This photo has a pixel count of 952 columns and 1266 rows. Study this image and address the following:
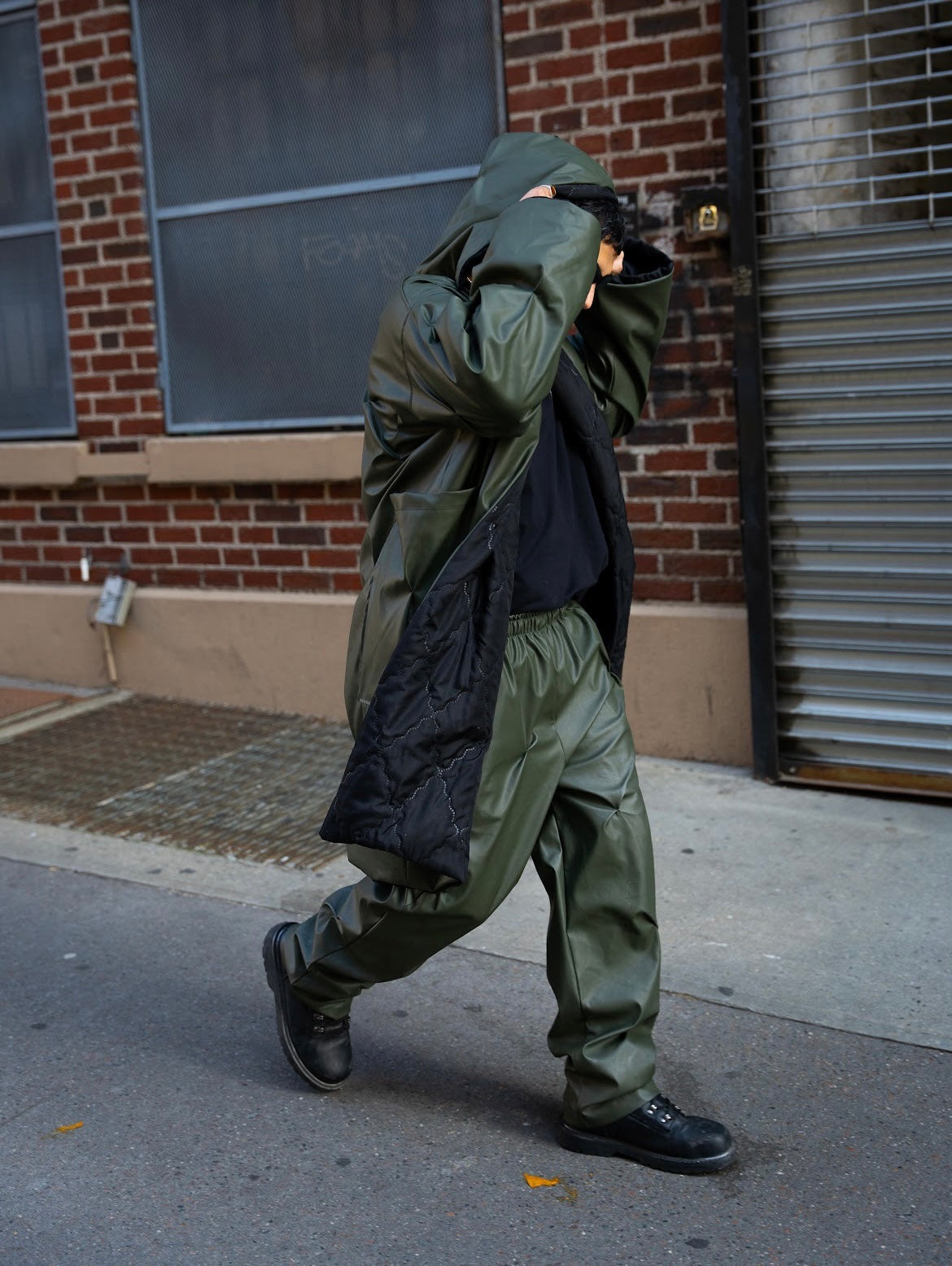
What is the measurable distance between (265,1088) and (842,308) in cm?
315

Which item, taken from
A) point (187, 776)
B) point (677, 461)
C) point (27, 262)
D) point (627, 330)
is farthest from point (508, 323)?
point (27, 262)

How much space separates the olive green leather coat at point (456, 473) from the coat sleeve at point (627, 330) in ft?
1.14

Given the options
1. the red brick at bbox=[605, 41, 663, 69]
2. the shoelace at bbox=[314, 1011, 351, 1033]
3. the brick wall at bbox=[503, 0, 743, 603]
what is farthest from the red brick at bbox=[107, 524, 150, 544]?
the shoelace at bbox=[314, 1011, 351, 1033]

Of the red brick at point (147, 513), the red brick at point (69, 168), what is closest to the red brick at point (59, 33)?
the red brick at point (69, 168)

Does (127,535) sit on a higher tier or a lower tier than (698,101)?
lower

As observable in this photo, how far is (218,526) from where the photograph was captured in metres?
6.84

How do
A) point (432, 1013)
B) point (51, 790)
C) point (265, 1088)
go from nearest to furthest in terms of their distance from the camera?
point (265, 1088)
point (432, 1013)
point (51, 790)

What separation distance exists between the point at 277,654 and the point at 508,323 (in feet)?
13.3

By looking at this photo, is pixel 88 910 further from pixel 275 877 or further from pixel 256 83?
pixel 256 83

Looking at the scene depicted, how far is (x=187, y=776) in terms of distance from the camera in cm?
585

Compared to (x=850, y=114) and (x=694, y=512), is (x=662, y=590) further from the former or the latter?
(x=850, y=114)

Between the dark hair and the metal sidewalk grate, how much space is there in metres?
2.51

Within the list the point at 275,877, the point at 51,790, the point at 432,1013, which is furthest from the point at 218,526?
the point at 432,1013

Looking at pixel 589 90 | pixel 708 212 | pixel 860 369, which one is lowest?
pixel 860 369
